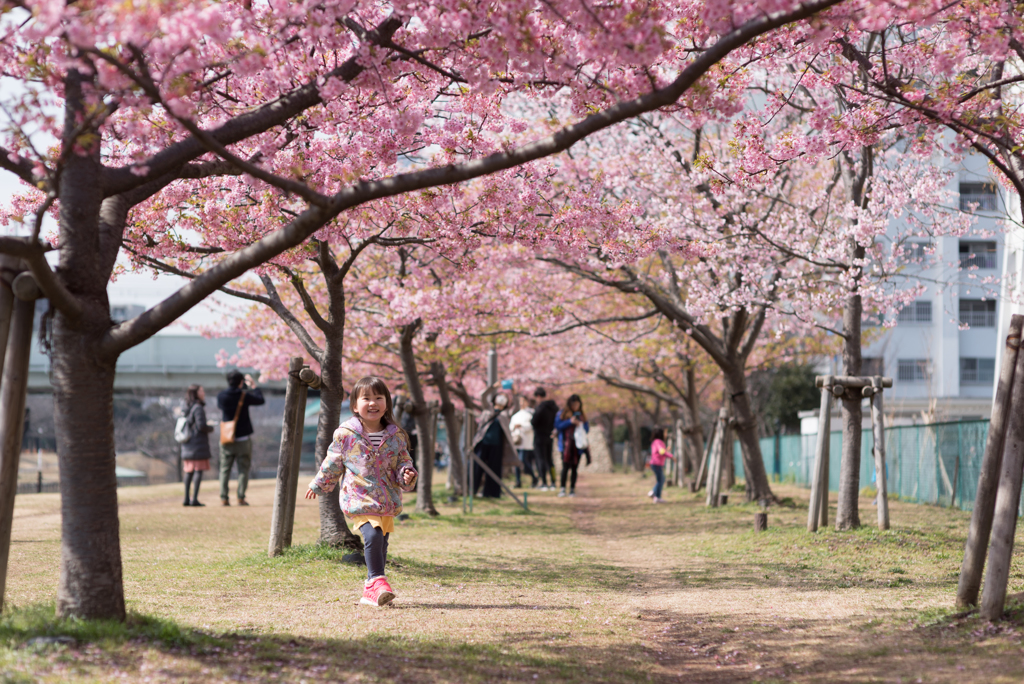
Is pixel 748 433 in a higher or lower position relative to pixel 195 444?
higher

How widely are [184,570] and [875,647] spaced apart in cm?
511

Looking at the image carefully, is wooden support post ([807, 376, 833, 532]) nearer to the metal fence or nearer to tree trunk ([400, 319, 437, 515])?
the metal fence

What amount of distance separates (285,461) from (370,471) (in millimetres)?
2147

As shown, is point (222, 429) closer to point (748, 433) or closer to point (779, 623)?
point (748, 433)

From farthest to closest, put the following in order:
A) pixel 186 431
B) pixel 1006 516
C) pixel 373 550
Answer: pixel 186 431
pixel 373 550
pixel 1006 516

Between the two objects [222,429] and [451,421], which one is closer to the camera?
[222,429]

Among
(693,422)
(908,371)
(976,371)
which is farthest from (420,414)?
(976,371)

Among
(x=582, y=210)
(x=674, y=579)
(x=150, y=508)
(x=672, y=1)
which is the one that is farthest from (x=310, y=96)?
(x=150, y=508)

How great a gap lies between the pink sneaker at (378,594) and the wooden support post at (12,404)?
6.82 ft

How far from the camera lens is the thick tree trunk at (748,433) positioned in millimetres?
14375

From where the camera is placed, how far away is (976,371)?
43188 millimetres

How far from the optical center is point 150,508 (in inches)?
564

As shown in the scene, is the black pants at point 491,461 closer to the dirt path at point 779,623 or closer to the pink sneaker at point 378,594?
the dirt path at point 779,623

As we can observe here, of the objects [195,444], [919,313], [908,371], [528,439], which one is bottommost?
[528,439]
